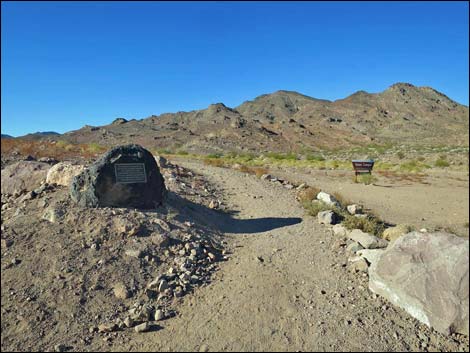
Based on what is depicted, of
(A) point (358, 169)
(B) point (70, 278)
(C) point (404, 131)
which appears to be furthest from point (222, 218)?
(C) point (404, 131)

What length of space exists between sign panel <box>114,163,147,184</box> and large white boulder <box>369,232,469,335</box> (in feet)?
15.1

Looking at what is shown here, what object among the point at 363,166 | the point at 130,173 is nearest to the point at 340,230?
the point at 130,173

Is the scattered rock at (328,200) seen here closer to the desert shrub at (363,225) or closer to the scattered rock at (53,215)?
the desert shrub at (363,225)

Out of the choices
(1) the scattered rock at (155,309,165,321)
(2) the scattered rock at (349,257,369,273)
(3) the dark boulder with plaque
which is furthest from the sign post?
(1) the scattered rock at (155,309,165,321)

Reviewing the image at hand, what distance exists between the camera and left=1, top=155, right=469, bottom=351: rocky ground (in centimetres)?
448

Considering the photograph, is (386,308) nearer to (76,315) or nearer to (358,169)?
(76,315)

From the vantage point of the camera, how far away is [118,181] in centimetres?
719

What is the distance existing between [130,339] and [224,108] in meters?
92.3

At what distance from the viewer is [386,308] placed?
515 centimetres

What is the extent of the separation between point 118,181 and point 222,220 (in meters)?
2.80

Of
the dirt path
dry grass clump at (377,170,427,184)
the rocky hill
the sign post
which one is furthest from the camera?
the rocky hill

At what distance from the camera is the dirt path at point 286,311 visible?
4.44 metres

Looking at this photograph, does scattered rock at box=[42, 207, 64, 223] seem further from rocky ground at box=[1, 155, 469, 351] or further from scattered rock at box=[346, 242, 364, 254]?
scattered rock at box=[346, 242, 364, 254]

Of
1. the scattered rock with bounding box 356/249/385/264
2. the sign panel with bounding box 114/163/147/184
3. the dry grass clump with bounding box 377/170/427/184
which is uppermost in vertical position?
the sign panel with bounding box 114/163/147/184
